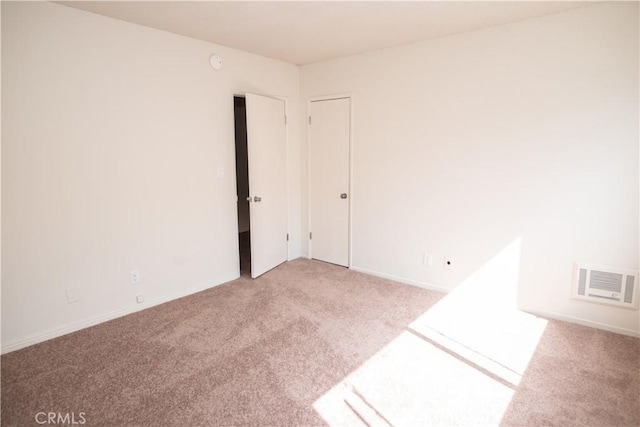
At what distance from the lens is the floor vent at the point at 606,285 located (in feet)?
8.63

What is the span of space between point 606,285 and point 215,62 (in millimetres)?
3958

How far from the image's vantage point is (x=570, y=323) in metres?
2.87

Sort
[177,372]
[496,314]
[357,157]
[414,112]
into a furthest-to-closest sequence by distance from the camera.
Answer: [357,157]
[414,112]
[496,314]
[177,372]

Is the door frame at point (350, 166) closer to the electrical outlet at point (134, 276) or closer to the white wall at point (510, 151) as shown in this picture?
the white wall at point (510, 151)

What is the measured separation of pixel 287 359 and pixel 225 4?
2580 millimetres

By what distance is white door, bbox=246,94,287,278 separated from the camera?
3.80 meters

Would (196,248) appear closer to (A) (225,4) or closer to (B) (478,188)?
(A) (225,4)

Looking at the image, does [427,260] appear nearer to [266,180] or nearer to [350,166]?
[350,166]

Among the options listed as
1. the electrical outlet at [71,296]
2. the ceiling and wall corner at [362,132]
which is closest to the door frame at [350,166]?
the ceiling and wall corner at [362,132]

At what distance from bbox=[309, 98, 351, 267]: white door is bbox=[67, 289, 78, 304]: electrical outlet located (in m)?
2.64

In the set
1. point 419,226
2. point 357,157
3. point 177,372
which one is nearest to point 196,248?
point 177,372

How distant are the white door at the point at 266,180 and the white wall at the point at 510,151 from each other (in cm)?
90

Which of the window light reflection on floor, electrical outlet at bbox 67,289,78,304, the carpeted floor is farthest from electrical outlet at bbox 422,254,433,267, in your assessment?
electrical outlet at bbox 67,289,78,304

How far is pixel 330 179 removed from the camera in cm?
431
